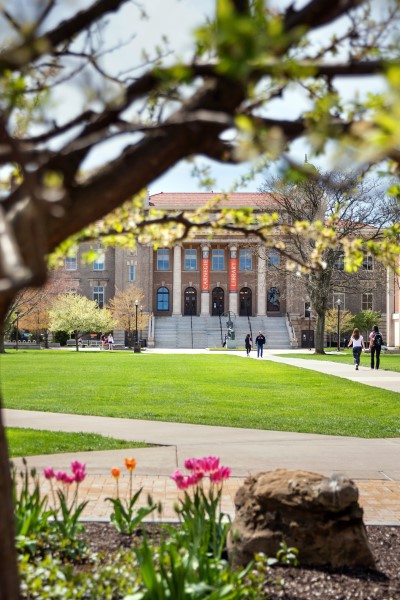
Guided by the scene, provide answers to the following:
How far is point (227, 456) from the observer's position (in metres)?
9.05

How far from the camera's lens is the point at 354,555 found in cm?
475

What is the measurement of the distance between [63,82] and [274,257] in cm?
7883

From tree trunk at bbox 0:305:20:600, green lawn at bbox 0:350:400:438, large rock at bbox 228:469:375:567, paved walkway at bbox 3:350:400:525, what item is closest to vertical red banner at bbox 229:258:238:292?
green lawn at bbox 0:350:400:438

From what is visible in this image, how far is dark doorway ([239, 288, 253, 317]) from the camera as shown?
286 feet

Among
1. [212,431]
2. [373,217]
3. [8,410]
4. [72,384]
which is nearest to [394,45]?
[212,431]

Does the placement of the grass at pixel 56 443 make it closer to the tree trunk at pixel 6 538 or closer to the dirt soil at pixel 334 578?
the dirt soil at pixel 334 578

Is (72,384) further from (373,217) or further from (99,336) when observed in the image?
(99,336)

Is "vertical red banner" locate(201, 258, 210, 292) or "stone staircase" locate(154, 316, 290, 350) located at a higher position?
"vertical red banner" locate(201, 258, 210, 292)

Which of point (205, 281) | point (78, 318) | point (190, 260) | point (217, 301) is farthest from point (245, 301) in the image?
point (78, 318)

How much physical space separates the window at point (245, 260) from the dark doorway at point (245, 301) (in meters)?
2.70

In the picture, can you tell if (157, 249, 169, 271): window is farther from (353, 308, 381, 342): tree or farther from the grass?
the grass

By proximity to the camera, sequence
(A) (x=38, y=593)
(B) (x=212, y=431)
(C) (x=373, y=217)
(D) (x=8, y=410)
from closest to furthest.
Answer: (A) (x=38, y=593)
(B) (x=212, y=431)
(D) (x=8, y=410)
(C) (x=373, y=217)

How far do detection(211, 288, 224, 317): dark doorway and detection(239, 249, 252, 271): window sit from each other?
413 cm

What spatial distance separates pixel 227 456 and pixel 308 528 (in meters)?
4.31
